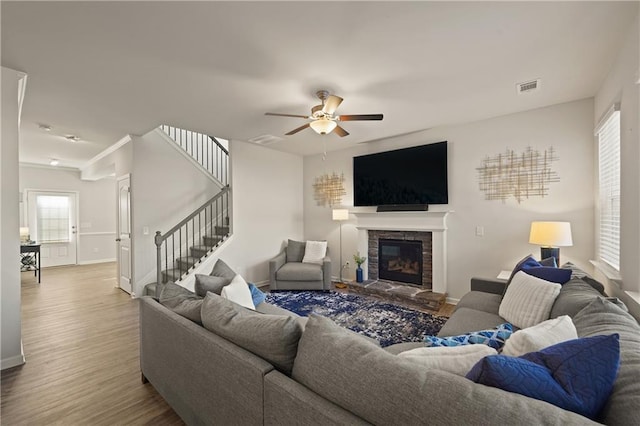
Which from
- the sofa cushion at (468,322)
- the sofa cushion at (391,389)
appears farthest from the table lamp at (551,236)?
the sofa cushion at (391,389)

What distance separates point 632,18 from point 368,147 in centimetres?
347

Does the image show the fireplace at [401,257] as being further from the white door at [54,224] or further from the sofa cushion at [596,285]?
the white door at [54,224]

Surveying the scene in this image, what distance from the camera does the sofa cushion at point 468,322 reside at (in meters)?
1.98

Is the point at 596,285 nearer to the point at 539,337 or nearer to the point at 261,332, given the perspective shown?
the point at 539,337

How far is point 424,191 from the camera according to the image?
14.4 ft

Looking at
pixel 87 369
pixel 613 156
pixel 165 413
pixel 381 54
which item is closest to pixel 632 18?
pixel 613 156

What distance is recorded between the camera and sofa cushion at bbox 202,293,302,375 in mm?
1192

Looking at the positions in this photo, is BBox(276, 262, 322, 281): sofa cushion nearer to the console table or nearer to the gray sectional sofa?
the gray sectional sofa

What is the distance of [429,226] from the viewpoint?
4.28 metres

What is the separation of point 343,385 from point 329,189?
4.89 metres

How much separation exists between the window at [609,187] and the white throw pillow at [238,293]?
3.19m

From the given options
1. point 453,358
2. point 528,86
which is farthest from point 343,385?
point 528,86

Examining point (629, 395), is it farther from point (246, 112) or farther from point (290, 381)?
point (246, 112)

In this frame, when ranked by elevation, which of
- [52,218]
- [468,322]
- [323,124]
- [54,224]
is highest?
[323,124]
